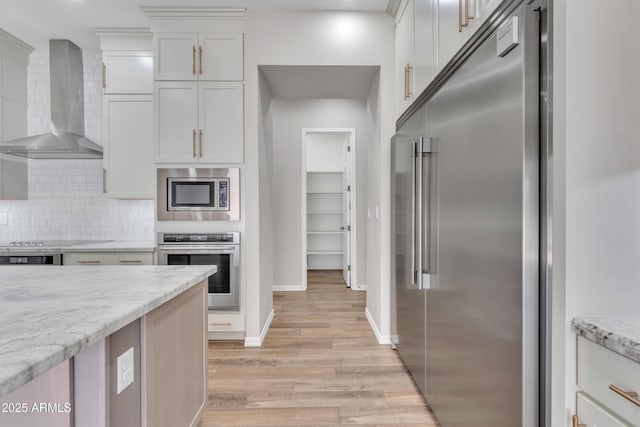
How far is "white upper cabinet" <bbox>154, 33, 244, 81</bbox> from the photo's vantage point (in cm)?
298

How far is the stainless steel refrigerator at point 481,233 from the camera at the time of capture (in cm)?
108

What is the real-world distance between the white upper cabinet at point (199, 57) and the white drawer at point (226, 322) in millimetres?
2017

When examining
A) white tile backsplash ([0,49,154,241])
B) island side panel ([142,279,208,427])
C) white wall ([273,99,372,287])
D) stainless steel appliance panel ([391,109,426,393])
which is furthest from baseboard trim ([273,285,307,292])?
island side panel ([142,279,208,427])

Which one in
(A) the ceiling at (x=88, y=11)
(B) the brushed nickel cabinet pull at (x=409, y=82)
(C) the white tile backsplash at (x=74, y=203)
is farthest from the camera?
(C) the white tile backsplash at (x=74, y=203)

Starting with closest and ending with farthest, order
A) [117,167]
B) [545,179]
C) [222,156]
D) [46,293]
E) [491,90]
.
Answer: [545,179] → [46,293] → [491,90] → [222,156] → [117,167]

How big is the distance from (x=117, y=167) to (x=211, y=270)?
7.19ft

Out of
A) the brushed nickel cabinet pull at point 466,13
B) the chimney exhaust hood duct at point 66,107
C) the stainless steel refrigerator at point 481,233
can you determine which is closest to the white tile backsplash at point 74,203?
the chimney exhaust hood duct at point 66,107

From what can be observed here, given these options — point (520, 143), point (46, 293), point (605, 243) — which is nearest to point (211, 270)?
point (46, 293)

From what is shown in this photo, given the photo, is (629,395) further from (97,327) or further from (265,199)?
(265,199)

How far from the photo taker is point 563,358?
978 mm

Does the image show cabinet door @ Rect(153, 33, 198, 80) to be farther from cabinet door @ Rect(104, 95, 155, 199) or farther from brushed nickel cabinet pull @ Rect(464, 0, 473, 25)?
brushed nickel cabinet pull @ Rect(464, 0, 473, 25)

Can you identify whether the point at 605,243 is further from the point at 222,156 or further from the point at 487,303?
the point at 222,156

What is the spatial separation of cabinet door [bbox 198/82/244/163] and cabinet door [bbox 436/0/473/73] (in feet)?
5.62

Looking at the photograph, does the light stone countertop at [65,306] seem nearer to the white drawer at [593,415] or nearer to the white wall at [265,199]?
the white drawer at [593,415]
